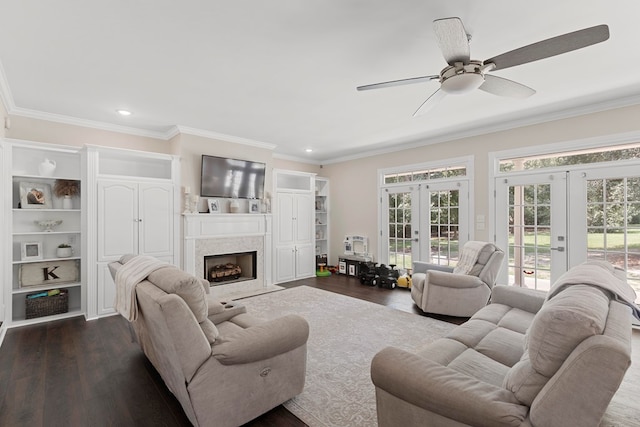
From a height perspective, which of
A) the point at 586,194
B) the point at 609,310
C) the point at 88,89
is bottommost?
the point at 609,310

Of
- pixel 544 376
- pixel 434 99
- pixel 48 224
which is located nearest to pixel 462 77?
pixel 434 99

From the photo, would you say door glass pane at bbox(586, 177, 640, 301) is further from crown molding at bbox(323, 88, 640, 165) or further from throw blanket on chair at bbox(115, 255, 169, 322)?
throw blanket on chair at bbox(115, 255, 169, 322)

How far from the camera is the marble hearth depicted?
4715 millimetres

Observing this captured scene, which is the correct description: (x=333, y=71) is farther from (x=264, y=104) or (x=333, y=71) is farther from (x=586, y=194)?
(x=586, y=194)

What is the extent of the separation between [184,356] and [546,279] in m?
4.58

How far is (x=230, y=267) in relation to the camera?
17.7 feet

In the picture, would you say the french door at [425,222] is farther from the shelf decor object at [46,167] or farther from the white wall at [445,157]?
the shelf decor object at [46,167]

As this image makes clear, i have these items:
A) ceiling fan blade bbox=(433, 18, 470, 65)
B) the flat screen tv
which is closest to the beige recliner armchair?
ceiling fan blade bbox=(433, 18, 470, 65)

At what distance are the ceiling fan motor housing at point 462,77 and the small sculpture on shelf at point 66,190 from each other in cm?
467

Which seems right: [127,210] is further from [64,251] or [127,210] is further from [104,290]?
[104,290]

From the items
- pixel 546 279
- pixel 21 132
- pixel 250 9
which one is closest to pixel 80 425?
pixel 250 9

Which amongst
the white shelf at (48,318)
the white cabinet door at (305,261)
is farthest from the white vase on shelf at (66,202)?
the white cabinet door at (305,261)

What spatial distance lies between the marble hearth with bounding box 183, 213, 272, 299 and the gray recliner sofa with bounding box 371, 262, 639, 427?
154 inches

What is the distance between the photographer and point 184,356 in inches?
64.8
